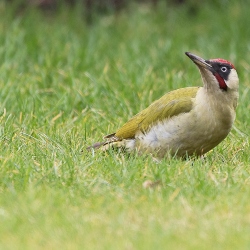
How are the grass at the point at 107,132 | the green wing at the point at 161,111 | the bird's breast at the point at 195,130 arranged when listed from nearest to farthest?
the grass at the point at 107,132 < the bird's breast at the point at 195,130 < the green wing at the point at 161,111

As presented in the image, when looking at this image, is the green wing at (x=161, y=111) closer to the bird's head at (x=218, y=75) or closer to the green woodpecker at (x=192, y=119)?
the green woodpecker at (x=192, y=119)

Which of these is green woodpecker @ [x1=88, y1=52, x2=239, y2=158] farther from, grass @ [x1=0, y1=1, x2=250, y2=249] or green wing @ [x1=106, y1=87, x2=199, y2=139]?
grass @ [x1=0, y1=1, x2=250, y2=249]

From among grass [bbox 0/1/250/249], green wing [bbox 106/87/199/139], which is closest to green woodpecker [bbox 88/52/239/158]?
green wing [bbox 106/87/199/139]

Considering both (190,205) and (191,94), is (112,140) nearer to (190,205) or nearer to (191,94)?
(191,94)

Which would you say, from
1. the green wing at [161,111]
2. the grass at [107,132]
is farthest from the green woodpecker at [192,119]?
the grass at [107,132]

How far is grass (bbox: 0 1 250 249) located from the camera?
12.4 ft

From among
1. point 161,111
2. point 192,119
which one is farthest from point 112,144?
point 192,119

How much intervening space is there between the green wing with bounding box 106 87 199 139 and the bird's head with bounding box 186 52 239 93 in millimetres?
143

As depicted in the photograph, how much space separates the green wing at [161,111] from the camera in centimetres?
539

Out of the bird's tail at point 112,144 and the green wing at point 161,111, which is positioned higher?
the green wing at point 161,111

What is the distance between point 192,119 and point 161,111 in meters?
0.30

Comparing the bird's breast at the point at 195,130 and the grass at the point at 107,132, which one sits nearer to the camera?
the grass at the point at 107,132

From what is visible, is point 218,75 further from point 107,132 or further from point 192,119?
point 107,132

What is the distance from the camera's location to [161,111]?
5.52 meters
